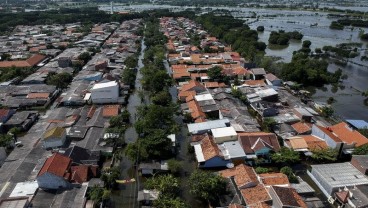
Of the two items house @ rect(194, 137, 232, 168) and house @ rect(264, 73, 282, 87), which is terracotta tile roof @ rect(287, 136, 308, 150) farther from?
house @ rect(264, 73, 282, 87)

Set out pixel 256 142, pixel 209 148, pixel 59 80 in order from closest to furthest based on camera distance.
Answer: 1. pixel 209 148
2. pixel 256 142
3. pixel 59 80

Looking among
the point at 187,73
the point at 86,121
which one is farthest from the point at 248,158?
the point at 187,73

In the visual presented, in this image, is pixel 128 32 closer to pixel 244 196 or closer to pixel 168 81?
pixel 168 81

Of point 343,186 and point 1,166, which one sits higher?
point 343,186

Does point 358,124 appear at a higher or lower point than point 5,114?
higher

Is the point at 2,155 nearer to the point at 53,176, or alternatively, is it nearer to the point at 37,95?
the point at 53,176

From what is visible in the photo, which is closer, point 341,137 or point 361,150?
point 361,150

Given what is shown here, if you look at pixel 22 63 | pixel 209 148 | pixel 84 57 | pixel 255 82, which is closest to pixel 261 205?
pixel 209 148
